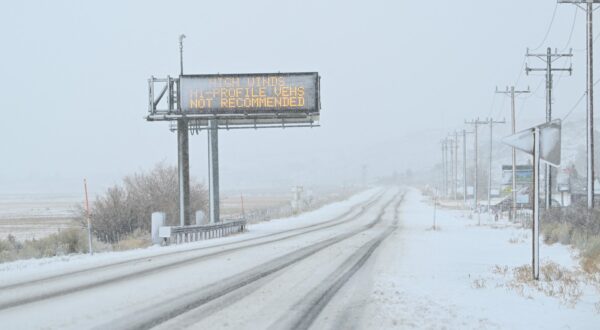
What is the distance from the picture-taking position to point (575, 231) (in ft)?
76.4

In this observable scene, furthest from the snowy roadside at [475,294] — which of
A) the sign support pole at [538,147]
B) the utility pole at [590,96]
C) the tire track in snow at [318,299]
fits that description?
the utility pole at [590,96]

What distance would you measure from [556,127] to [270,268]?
6.78m

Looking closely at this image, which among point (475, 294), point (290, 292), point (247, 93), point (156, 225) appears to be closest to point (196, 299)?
point (290, 292)

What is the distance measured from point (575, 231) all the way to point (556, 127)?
40.0 ft

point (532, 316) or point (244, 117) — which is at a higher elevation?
point (244, 117)

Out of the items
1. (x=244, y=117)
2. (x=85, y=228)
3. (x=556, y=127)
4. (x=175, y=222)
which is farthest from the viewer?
(x=175, y=222)

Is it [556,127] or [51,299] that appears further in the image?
[556,127]

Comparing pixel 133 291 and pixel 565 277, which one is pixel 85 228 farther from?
pixel 565 277

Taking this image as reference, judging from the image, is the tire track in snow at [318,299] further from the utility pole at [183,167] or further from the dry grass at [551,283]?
the utility pole at [183,167]

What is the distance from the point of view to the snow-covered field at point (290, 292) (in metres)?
9.06

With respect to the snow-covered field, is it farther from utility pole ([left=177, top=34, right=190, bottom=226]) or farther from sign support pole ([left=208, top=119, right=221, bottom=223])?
sign support pole ([left=208, top=119, right=221, bottom=223])

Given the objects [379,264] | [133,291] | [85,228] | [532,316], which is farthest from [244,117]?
[532,316]

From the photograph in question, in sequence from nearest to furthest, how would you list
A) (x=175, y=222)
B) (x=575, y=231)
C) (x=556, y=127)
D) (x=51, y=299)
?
1. (x=51, y=299)
2. (x=556, y=127)
3. (x=575, y=231)
4. (x=175, y=222)

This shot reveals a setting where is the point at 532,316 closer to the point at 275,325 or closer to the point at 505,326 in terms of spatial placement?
the point at 505,326
